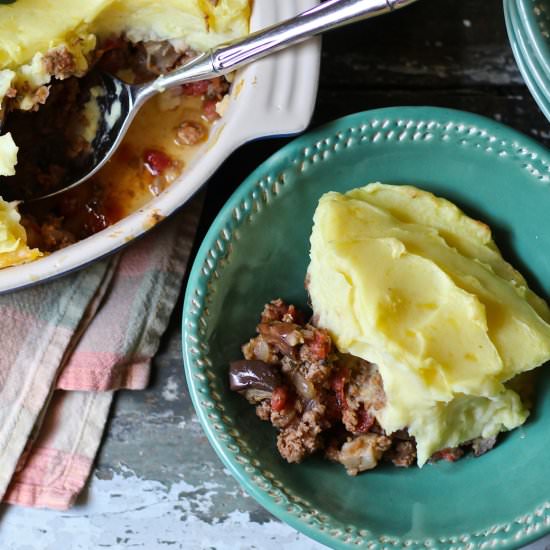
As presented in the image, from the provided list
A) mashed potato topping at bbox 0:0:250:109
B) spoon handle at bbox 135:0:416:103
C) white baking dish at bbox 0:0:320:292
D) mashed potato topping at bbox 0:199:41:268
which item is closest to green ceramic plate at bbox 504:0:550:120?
spoon handle at bbox 135:0:416:103

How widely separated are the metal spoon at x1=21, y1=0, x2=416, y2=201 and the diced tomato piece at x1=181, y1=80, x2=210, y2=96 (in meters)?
0.19

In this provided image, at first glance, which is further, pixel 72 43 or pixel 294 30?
pixel 72 43

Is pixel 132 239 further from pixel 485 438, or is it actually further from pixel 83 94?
pixel 485 438

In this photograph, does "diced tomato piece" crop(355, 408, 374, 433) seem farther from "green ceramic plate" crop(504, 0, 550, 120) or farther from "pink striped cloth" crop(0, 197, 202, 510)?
"green ceramic plate" crop(504, 0, 550, 120)

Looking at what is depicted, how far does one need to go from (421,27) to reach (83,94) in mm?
1143

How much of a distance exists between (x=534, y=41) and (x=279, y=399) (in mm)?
1166

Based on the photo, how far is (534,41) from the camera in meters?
2.32

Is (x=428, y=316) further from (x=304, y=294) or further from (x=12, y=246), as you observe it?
(x=12, y=246)

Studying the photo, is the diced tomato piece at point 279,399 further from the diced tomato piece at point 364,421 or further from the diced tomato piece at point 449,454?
the diced tomato piece at point 449,454

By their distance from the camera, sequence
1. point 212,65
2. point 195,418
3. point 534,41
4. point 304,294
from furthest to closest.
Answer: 1. point 195,418
2. point 304,294
3. point 212,65
4. point 534,41

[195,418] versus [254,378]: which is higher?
[254,378]

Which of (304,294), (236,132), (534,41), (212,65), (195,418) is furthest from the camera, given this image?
(195,418)

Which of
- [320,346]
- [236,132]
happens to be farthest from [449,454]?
[236,132]

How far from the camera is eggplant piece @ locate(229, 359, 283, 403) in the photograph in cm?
246
